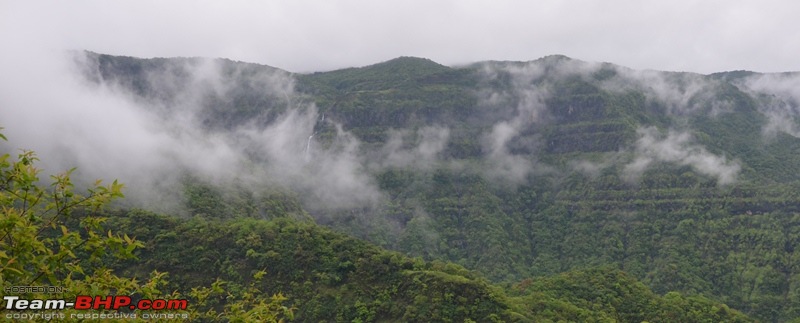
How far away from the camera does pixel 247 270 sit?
3688 inches

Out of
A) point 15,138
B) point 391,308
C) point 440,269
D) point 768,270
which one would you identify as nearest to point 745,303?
point 768,270

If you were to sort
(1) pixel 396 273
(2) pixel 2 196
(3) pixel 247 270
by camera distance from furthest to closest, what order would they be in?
(3) pixel 247 270
(1) pixel 396 273
(2) pixel 2 196

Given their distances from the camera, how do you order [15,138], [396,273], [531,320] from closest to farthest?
[531,320], [396,273], [15,138]

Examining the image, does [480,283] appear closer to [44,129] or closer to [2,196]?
[2,196]

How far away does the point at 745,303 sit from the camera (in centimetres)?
16438

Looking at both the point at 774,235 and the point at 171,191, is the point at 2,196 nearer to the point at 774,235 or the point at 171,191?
the point at 171,191

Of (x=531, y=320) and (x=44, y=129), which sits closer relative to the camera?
(x=531, y=320)

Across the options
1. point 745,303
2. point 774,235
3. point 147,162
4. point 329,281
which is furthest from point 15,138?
point 774,235

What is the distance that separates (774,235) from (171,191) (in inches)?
8051

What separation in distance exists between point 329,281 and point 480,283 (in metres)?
24.0

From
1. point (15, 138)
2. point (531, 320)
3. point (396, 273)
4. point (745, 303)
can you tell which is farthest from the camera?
point (15, 138)

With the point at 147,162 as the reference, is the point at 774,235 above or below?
above

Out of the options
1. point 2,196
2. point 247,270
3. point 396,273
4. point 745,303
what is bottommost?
point 745,303

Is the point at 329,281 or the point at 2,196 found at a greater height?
the point at 2,196
